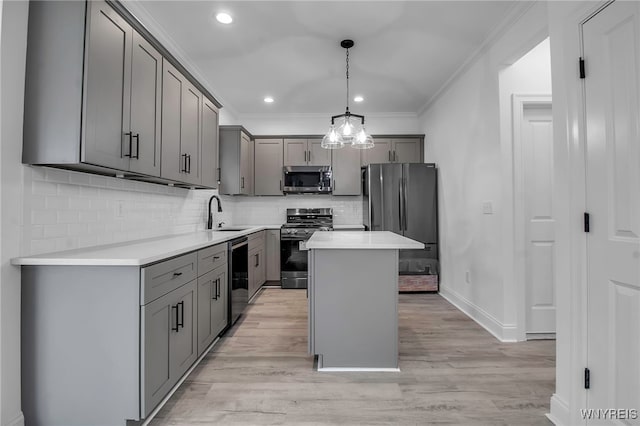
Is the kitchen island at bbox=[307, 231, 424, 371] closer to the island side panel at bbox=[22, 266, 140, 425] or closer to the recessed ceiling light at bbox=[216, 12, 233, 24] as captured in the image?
the island side panel at bbox=[22, 266, 140, 425]

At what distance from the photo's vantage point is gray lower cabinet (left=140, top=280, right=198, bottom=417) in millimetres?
1525

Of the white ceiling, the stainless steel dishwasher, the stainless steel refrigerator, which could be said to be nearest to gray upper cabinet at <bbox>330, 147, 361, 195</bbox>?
the stainless steel refrigerator

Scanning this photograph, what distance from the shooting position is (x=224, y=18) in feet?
8.06

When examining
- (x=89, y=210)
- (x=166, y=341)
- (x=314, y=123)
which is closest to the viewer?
(x=166, y=341)

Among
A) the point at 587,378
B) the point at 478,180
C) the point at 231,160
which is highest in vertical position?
the point at 231,160

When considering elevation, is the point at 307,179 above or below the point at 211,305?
above

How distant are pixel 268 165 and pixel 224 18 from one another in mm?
2557

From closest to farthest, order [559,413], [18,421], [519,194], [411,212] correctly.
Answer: [18,421], [559,413], [519,194], [411,212]

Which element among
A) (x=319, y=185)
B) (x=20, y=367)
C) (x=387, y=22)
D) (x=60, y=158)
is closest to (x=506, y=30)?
(x=387, y=22)

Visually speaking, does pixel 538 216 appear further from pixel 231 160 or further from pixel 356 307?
pixel 231 160

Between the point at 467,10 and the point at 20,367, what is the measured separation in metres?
3.67

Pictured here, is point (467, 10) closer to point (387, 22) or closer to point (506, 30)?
point (506, 30)

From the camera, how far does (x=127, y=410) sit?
1.48 meters

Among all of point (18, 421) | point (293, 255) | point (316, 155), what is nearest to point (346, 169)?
point (316, 155)
